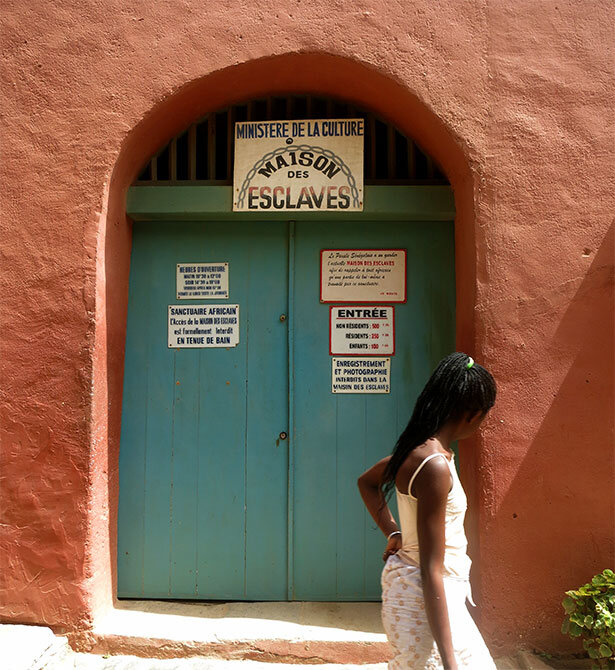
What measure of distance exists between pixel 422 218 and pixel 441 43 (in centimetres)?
96

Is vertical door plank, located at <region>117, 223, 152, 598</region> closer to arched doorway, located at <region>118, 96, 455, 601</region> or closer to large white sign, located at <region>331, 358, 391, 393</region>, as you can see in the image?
arched doorway, located at <region>118, 96, 455, 601</region>

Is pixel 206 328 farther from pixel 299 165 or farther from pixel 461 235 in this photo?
pixel 461 235

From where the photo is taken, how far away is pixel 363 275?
3844mm

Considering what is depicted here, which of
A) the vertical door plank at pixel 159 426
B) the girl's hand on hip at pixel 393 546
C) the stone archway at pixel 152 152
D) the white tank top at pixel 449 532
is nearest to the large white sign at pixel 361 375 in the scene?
the stone archway at pixel 152 152

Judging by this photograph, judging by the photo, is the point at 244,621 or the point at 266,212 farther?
the point at 266,212

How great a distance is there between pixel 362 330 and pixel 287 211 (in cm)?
84

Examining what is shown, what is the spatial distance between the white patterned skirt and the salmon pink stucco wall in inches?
57.0

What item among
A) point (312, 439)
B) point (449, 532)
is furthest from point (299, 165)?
point (449, 532)

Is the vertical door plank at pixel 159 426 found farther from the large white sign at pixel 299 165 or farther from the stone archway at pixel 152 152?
the large white sign at pixel 299 165

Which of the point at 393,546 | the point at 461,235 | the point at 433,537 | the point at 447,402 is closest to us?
the point at 433,537

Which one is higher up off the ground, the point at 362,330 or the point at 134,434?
the point at 362,330

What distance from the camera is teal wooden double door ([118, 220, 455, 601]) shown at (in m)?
3.72

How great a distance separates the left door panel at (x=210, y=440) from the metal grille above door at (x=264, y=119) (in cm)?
42

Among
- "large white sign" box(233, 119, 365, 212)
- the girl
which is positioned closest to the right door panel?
"large white sign" box(233, 119, 365, 212)
